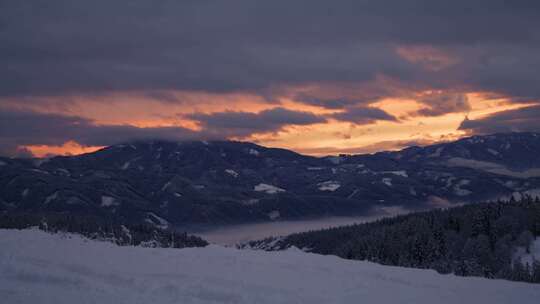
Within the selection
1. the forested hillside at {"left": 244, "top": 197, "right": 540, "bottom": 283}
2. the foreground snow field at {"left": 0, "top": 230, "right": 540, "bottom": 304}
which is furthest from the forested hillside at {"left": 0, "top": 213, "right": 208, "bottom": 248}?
the foreground snow field at {"left": 0, "top": 230, "right": 540, "bottom": 304}

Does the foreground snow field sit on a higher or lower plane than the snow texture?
higher

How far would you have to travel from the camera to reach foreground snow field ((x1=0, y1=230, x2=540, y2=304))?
26.1m

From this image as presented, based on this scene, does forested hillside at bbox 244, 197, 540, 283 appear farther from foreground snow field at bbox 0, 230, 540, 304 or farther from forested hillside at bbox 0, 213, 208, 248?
foreground snow field at bbox 0, 230, 540, 304

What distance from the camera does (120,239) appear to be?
6220 inches

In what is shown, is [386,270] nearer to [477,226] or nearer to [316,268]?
[316,268]

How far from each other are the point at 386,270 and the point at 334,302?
34.8 feet

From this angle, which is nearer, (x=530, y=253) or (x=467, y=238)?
(x=530, y=253)

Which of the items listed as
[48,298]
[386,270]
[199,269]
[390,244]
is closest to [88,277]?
[48,298]

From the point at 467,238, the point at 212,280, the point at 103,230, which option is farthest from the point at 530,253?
the point at 212,280

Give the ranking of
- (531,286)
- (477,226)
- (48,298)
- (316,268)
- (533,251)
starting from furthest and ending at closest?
(477,226) < (533,251) < (316,268) < (531,286) < (48,298)

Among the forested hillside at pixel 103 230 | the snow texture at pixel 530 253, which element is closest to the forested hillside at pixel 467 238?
the snow texture at pixel 530 253

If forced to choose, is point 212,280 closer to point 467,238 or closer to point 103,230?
point 467,238

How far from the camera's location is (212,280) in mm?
28984

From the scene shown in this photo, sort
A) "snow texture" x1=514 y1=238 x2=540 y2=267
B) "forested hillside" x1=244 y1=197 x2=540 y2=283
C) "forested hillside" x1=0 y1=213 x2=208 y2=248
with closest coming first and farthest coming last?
"forested hillside" x1=244 y1=197 x2=540 y2=283 < "snow texture" x1=514 y1=238 x2=540 y2=267 < "forested hillside" x1=0 y1=213 x2=208 y2=248
